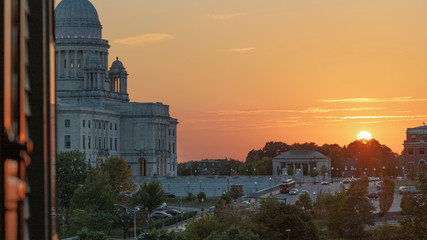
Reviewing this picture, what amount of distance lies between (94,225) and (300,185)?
81260 millimetres

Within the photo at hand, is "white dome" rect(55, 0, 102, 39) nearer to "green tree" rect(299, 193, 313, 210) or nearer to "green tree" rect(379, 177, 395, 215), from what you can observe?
"green tree" rect(299, 193, 313, 210)

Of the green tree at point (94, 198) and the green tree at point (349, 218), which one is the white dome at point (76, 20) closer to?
the green tree at point (94, 198)

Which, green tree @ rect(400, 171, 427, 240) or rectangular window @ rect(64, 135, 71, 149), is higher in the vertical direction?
rectangular window @ rect(64, 135, 71, 149)

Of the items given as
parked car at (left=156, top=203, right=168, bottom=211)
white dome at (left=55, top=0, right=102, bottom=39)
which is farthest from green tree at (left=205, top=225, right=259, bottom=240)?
white dome at (left=55, top=0, right=102, bottom=39)

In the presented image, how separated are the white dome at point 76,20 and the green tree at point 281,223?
385ft

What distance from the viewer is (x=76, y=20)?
19375 cm

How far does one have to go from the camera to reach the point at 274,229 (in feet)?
264

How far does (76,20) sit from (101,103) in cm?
1737

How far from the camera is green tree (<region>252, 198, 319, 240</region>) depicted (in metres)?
78.3

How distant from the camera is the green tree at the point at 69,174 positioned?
127938mm

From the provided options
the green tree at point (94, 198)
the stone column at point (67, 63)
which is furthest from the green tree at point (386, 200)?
the stone column at point (67, 63)

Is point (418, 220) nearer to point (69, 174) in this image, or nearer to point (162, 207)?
point (162, 207)

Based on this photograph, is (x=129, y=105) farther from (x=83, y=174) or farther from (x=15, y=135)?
(x=15, y=135)

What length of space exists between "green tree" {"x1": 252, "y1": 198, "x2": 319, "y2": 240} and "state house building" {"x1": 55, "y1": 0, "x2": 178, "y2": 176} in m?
Answer: 101
